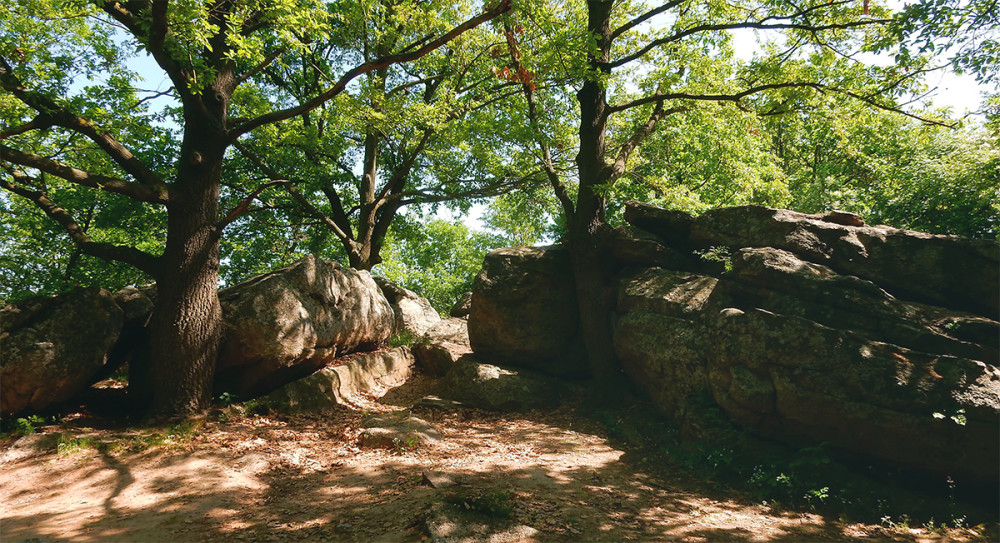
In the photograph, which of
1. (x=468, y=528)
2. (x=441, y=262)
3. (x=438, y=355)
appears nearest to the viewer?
(x=468, y=528)

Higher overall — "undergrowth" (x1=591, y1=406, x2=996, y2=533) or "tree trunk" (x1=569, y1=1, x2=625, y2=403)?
"tree trunk" (x1=569, y1=1, x2=625, y2=403)

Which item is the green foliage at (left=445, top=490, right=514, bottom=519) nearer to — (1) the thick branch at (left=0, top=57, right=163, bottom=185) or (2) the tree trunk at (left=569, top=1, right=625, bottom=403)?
(2) the tree trunk at (left=569, top=1, right=625, bottom=403)

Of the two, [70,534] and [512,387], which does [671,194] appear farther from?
[70,534]

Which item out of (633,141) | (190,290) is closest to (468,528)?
(190,290)

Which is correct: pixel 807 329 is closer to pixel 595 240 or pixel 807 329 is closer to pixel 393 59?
pixel 595 240

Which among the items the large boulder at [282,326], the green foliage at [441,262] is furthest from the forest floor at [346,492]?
the green foliage at [441,262]

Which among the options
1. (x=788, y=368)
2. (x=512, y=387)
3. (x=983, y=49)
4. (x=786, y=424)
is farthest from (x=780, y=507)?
(x=983, y=49)

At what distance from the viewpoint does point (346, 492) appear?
6410 millimetres

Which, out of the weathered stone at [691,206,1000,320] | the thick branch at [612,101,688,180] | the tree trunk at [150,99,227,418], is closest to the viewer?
the weathered stone at [691,206,1000,320]

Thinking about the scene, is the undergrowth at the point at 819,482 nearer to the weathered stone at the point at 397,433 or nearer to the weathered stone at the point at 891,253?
the weathered stone at the point at 891,253

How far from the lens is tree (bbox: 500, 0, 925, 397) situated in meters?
9.56

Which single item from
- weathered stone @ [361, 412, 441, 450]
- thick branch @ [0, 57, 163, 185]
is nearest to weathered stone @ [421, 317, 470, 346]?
weathered stone @ [361, 412, 441, 450]

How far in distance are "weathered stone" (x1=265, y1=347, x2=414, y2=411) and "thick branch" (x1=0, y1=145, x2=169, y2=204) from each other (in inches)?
174

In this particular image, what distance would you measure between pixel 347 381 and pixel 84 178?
6225 millimetres
